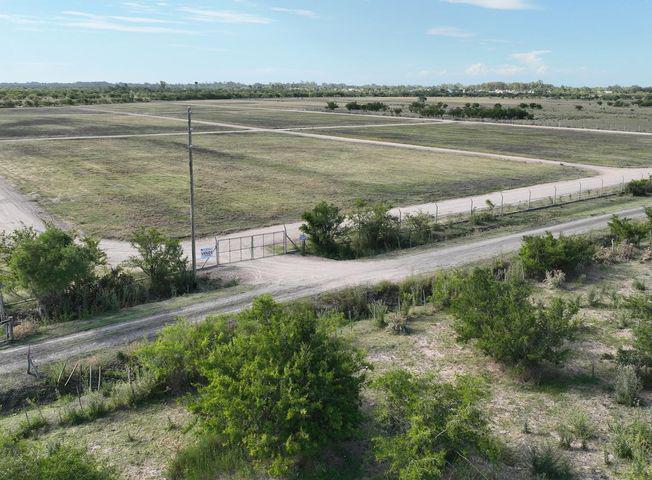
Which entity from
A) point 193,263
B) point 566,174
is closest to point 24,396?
point 193,263

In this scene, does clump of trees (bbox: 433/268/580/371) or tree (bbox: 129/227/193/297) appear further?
tree (bbox: 129/227/193/297)

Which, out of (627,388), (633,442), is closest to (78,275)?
(627,388)

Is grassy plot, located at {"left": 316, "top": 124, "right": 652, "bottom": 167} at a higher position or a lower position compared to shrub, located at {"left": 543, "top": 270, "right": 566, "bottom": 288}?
higher

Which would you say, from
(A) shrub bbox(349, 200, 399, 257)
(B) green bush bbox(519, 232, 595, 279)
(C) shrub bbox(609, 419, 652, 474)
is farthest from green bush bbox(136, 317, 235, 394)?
(A) shrub bbox(349, 200, 399, 257)

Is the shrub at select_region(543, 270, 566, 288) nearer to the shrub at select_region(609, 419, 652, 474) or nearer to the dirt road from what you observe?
the dirt road

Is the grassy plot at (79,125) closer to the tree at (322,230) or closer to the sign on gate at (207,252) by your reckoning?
the sign on gate at (207,252)

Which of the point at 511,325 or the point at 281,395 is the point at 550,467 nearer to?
the point at 511,325

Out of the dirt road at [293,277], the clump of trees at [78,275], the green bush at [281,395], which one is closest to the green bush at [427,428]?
the green bush at [281,395]
